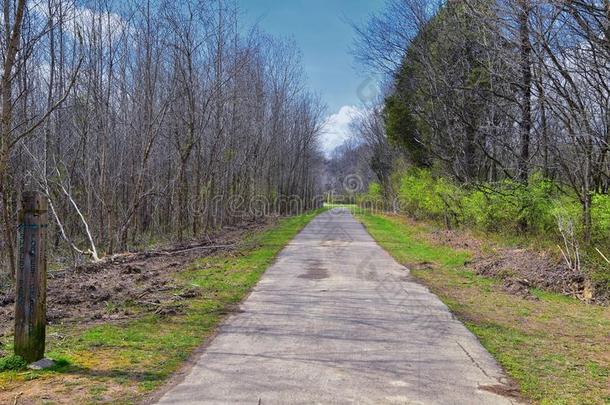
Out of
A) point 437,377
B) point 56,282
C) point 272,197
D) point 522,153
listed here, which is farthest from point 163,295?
point 272,197

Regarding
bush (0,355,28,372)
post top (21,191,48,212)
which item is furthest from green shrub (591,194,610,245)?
bush (0,355,28,372)

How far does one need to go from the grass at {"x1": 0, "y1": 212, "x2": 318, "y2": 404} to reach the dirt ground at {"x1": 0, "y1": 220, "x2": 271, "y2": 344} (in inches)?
15.8

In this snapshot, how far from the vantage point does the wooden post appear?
4.68m

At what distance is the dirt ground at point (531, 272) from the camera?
951 centimetres

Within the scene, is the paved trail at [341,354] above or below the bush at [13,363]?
below

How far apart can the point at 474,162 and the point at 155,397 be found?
69.3ft

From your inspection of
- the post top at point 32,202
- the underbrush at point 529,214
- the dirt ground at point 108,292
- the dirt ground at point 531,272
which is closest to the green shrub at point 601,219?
the underbrush at point 529,214

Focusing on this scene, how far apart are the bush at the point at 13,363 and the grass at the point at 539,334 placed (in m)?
4.21

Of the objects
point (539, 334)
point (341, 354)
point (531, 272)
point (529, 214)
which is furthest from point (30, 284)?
point (529, 214)

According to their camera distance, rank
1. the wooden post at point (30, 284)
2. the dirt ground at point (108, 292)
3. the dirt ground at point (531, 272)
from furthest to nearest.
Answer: the dirt ground at point (531, 272) < the dirt ground at point (108, 292) < the wooden post at point (30, 284)

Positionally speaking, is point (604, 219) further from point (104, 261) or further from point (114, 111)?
point (114, 111)

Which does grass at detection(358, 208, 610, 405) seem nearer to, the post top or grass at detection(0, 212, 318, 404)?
grass at detection(0, 212, 318, 404)

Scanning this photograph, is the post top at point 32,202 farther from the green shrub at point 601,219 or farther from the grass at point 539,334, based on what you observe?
the green shrub at point 601,219

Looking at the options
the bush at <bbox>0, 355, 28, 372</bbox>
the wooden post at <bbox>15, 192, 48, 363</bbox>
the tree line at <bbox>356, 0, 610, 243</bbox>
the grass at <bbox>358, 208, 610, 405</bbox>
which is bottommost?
the grass at <bbox>358, 208, 610, 405</bbox>
